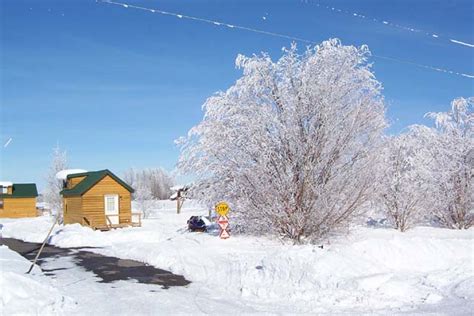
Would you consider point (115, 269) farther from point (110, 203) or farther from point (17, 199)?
point (17, 199)

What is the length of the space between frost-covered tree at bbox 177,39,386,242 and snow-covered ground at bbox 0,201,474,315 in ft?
5.55

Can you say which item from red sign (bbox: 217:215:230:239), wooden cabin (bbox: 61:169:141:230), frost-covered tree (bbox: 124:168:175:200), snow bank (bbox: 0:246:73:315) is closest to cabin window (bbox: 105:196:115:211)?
wooden cabin (bbox: 61:169:141:230)

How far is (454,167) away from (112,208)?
20223 millimetres

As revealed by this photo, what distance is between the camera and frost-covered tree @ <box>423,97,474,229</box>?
2623 cm

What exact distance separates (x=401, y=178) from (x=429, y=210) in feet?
7.99

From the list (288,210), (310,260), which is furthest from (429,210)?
(310,260)

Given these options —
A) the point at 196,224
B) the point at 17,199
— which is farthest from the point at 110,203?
the point at 17,199

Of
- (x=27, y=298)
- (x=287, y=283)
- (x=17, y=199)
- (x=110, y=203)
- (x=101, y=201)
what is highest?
(x=17, y=199)

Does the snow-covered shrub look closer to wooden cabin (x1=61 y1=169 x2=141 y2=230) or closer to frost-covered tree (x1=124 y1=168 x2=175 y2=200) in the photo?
wooden cabin (x1=61 y1=169 x2=141 y2=230)

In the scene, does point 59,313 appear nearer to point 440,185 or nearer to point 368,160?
point 368,160

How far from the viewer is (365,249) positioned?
571 inches

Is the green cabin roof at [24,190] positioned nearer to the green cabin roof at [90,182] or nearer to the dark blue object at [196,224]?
the green cabin roof at [90,182]

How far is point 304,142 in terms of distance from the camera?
1706 centimetres

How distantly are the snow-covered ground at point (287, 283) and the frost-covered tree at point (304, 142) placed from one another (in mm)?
1691
